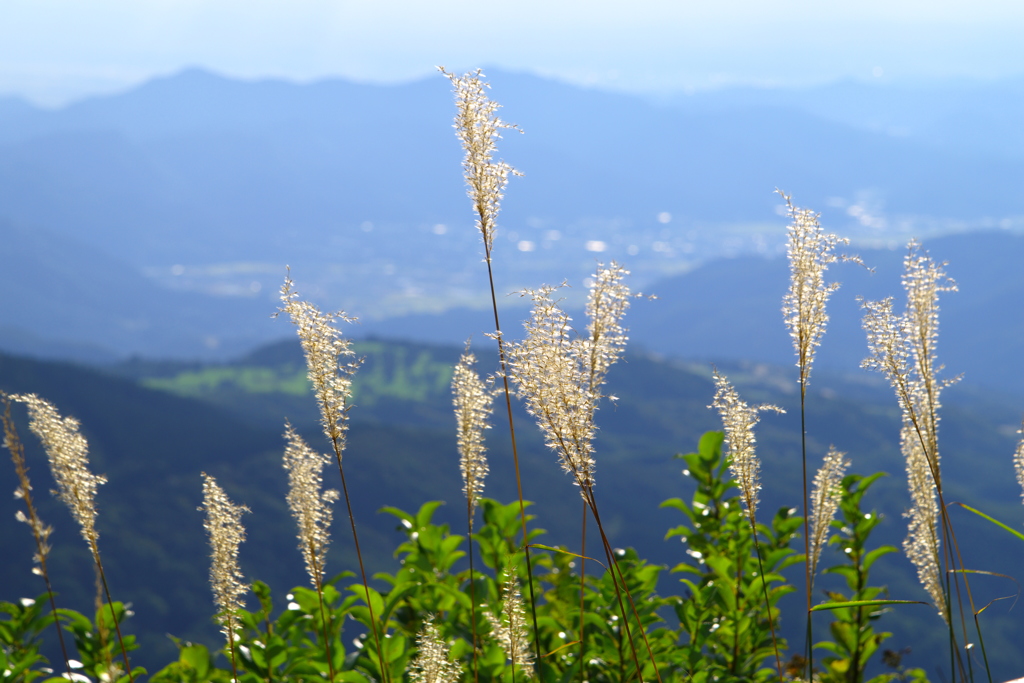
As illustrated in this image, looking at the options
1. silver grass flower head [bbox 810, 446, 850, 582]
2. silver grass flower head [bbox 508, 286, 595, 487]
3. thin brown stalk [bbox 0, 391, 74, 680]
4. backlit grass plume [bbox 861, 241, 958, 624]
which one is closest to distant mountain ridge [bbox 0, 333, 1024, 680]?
silver grass flower head [bbox 810, 446, 850, 582]

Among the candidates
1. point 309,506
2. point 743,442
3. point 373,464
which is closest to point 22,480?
point 309,506

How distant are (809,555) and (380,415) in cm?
11456

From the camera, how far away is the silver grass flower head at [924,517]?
2328 millimetres

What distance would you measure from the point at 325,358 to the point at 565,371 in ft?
1.99

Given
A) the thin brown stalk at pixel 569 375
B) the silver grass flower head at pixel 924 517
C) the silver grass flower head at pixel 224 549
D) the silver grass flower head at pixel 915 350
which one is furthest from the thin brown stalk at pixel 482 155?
the silver grass flower head at pixel 924 517

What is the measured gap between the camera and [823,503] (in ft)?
7.57

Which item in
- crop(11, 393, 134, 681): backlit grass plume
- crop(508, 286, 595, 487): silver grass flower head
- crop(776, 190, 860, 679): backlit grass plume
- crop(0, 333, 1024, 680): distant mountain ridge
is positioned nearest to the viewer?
crop(508, 286, 595, 487): silver grass flower head

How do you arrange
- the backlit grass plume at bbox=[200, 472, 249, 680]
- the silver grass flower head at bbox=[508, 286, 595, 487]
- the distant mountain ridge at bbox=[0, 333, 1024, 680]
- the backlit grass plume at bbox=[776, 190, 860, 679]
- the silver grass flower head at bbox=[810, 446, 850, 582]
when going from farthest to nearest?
the distant mountain ridge at bbox=[0, 333, 1024, 680]
the silver grass flower head at bbox=[810, 446, 850, 582]
the backlit grass plume at bbox=[776, 190, 860, 679]
the backlit grass plume at bbox=[200, 472, 249, 680]
the silver grass flower head at bbox=[508, 286, 595, 487]

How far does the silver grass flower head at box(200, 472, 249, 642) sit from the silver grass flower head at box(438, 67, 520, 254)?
0.94 meters

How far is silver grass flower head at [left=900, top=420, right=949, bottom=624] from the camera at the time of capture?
233 centimetres

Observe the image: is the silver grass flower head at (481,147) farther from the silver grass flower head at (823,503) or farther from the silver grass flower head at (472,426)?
the silver grass flower head at (823,503)

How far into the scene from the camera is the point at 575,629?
2832mm

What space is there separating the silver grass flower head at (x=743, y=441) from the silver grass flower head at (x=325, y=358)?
0.95 metres

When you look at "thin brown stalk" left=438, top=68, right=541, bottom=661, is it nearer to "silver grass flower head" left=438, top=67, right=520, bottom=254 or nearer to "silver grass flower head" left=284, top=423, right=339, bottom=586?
"silver grass flower head" left=438, top=67, right=520, bottom=254
